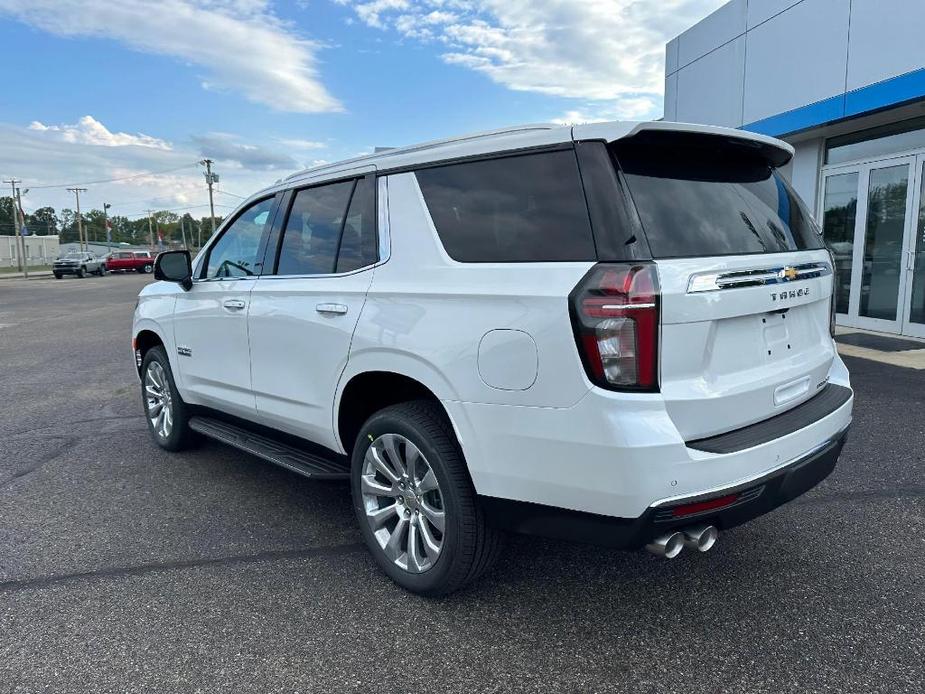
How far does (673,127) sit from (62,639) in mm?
3070

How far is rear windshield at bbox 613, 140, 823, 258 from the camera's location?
98.3 inches

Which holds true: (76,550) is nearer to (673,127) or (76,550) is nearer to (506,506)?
(506,506)

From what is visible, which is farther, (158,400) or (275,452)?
(158,400)

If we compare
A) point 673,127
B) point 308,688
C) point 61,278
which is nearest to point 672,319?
point 673,127

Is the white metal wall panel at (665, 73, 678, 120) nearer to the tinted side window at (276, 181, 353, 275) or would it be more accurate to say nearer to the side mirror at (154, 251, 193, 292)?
the side mirror at (154, 251, 193, 292)

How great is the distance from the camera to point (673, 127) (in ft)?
8.29

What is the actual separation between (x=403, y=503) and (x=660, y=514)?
1.20 m

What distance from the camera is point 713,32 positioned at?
523 inches

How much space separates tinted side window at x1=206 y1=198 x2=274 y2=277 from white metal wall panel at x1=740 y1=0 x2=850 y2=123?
9.40 meters

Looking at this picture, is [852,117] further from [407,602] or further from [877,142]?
[407,602]

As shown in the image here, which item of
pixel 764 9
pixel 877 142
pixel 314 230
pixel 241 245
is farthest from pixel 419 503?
pixel 764 9

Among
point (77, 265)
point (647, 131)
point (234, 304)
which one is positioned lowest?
point (77, 265)

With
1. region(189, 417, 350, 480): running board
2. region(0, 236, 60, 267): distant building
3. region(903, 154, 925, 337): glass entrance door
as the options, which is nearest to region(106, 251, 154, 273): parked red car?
region(0, 236, 60, 267): distant building

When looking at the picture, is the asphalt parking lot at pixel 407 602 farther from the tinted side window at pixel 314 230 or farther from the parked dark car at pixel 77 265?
the parked dark car at pixel 77 265
